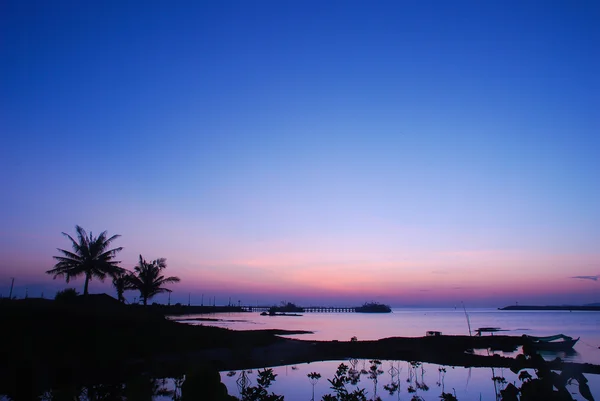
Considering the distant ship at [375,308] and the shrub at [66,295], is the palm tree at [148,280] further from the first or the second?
the distant ship at [375,308]

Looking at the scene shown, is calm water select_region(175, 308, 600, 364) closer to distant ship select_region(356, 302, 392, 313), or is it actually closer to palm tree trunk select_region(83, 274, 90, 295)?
palm tree trunk select_region(83, 274, 90, 295)

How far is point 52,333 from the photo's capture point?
2145cm

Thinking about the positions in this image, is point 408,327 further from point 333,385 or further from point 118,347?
point 333,385

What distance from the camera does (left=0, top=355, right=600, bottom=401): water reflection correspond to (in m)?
1.65

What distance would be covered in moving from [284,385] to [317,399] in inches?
142

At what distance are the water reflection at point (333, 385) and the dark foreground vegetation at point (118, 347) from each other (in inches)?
53.5

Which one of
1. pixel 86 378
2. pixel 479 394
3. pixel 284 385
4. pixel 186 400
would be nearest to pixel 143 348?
pixel 86 378

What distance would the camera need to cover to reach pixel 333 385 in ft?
29.2

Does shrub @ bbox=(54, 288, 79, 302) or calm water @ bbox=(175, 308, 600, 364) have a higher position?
shrub @ bbox=(54, 288, 79, 302)

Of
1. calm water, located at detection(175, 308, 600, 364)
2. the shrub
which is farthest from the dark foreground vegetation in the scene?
calm water, located at detection(175, 308, 600, 364)

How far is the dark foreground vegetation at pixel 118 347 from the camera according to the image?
17.7 metres

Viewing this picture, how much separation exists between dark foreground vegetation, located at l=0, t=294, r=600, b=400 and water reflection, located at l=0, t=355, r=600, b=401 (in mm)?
1360

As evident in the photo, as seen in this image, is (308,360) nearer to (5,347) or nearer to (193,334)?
(193,334)

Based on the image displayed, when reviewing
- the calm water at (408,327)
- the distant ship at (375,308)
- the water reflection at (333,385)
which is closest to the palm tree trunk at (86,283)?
the water reflection at (333,385)
